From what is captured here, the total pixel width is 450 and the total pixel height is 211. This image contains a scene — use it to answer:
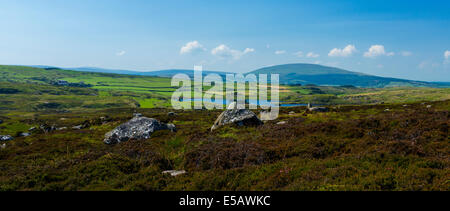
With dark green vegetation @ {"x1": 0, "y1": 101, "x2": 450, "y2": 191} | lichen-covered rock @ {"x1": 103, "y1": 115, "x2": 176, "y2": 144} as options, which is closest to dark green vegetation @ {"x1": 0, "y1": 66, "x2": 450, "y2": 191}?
dark green vegetation @ {"x1": 0, "y1": 101, "x2": 450, "y2": 191}

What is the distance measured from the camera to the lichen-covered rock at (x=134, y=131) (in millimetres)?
25125

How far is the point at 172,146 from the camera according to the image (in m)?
20.1

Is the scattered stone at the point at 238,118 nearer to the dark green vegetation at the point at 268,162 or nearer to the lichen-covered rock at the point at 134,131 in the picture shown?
the dark green vegetation at the point at 268,162

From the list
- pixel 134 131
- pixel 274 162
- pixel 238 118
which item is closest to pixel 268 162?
pixel 274 162

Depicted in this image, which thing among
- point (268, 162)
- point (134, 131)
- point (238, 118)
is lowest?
point (134, 131)

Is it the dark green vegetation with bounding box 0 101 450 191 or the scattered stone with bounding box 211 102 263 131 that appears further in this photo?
the scattered stone with bounding box 211 102 263 131

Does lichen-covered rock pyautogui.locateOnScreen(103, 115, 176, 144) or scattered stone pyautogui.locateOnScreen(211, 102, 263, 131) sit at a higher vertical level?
scattered stone pyautogui.locateOnScreen(211, 102, 263, 131)

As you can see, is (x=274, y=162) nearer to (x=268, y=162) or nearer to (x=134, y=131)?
(x=268, y=162)

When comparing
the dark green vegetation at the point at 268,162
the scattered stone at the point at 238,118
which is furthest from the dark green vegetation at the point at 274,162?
the scattered stone at the point at 238,118

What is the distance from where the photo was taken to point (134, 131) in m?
25.9

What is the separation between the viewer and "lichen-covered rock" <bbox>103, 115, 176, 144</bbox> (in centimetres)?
2512

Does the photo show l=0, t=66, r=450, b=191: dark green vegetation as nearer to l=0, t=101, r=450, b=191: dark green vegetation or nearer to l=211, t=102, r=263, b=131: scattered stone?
l=0, t=101, r=450, b=191: dark green vegetation

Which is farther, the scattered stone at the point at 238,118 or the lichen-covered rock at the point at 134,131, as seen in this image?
the scattered stone at the point at 238,118

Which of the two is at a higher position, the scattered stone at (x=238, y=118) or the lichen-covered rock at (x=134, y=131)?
the scattered stone at (x=238, y=118)
